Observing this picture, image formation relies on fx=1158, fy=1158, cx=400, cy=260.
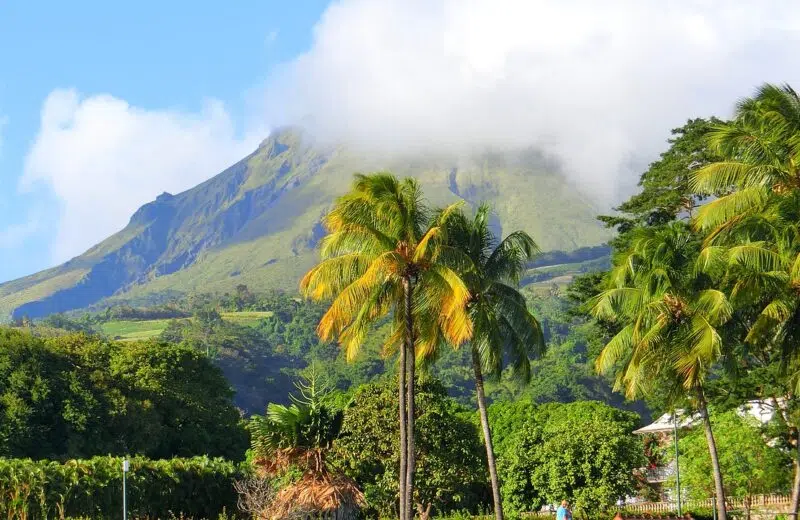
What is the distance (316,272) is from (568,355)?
146 m

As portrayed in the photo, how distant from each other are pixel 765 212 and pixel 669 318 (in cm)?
370

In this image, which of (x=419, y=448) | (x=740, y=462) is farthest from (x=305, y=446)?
(x=740, y=462)

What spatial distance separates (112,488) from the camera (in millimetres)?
39750

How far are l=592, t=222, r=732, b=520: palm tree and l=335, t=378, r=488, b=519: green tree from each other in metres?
9.65

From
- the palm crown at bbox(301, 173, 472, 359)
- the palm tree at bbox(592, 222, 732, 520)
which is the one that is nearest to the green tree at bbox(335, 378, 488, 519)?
the palm tree at bbox(592, 222, 732, 520)

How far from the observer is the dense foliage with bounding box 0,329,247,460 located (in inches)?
2242

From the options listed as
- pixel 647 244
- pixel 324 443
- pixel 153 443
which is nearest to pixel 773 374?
pixel 647 244

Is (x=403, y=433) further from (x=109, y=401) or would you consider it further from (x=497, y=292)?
(x=109, y=401)

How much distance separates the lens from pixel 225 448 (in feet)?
218

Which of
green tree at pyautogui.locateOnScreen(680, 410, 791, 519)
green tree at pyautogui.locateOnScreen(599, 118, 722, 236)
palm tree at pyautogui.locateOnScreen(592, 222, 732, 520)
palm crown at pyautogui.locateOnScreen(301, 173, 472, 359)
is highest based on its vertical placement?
green tree at pyautogui.locateOnScreen(599, 118, 722, 236)

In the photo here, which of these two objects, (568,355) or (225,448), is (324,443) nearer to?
(225,448)

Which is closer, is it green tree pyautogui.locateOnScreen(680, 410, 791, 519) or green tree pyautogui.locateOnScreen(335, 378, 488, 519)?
green tree pyautogui.locateOnScreen(335, 378, 488, 519)

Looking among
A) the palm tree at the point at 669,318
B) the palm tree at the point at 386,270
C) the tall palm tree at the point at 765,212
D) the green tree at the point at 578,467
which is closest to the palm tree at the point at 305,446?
the palm tree at the point at 386,270

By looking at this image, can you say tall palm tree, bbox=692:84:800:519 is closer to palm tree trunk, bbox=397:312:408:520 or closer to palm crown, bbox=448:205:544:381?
palm crown, bbox=448:205:544:381
